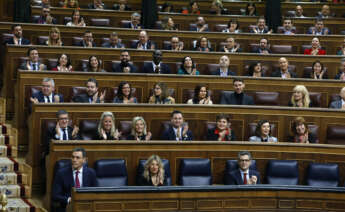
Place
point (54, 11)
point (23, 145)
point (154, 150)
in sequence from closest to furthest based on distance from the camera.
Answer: point (154, 150), point (23, 145), point (54, 11)

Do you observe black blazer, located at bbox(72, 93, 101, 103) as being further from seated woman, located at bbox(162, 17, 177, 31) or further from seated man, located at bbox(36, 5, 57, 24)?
seated woman, located at bbox(162, 17, 177, 31)

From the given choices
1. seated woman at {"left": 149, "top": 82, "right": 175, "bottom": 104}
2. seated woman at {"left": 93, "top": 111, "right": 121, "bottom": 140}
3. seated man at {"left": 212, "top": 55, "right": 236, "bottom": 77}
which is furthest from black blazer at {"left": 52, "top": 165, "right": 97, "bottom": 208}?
seated man at {"left": 212, "top": 55, "right": 236, "bottom": 77}

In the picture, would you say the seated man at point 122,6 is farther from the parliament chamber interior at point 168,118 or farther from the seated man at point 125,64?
the seated man at point 125,64

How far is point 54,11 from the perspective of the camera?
344 inches

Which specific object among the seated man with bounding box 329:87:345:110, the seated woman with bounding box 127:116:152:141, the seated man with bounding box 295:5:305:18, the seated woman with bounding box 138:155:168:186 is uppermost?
the seated man with bounding box 295:5:305:18

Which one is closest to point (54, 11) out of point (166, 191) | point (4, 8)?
point (4, 8)

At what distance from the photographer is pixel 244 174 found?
16.5 ft

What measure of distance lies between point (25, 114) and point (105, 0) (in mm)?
4055

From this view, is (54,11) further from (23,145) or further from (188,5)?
(23,145)

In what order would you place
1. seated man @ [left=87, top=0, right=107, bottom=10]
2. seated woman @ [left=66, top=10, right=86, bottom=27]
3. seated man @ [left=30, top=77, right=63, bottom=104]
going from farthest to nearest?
seated man @ [left=87, top=0, right=107, bottom=10], seated woman @ [left=66, top=10, right=86, bottom=27], seated man @ [left=30, top=77, right=63, bottom=104]

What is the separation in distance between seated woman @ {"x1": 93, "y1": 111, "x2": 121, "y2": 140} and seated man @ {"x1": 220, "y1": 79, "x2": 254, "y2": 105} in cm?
134

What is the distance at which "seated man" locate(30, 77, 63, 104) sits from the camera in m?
5.80

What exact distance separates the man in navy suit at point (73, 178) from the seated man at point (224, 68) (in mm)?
2462

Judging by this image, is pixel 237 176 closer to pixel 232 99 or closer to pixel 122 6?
pixel 232 99
